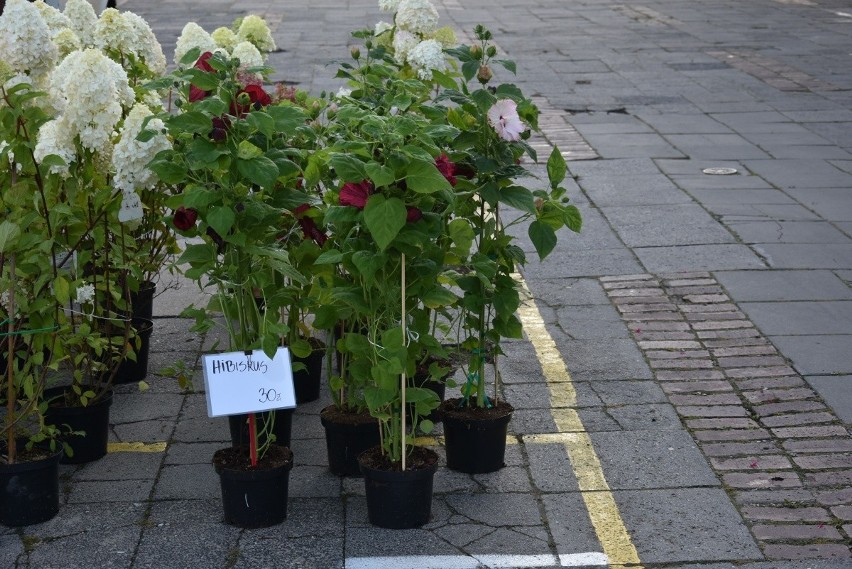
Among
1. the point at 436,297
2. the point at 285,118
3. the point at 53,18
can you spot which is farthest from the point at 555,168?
the point at 53,18

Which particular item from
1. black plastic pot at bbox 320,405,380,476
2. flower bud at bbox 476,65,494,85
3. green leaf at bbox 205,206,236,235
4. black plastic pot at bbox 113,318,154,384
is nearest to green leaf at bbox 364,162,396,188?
green leaf at bbox 205,206,236,235

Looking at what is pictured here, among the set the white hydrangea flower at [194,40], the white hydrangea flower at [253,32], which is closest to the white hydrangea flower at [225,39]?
the white hydrangea flower at [253,32]

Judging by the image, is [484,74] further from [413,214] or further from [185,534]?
[185,534]

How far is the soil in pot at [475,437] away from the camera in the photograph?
409cm

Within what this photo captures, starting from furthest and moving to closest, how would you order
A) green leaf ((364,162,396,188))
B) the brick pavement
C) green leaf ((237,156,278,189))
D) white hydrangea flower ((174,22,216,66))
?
white hydrangea flower ((174,22,216,66))
the brick pavement
green leaf ((237,156,278,189))
green leaf ((364,162,396,188))

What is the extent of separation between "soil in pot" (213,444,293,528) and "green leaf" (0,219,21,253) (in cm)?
96

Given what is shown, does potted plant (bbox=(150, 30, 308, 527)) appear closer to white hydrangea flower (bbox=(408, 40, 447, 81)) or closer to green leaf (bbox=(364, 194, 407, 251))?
green leaf (bbox=(364, 194, 407, 251))

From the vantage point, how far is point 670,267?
6.43m

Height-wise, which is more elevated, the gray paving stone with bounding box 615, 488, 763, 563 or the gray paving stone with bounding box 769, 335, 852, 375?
the gray paving stone with bounding box 615, 488, 763, 563

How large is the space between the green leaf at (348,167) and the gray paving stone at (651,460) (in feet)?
4.91

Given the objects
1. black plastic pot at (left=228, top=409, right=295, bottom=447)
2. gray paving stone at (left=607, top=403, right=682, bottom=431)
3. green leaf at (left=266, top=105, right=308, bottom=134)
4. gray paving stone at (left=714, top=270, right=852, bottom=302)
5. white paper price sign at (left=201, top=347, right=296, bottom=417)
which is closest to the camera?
green leaf at (left=266, top=105, right=308, bottom=134)

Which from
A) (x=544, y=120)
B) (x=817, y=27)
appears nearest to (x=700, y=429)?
(x=544, y=120)

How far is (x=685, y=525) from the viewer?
3.79 metres

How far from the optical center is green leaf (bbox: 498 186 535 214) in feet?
12.2
